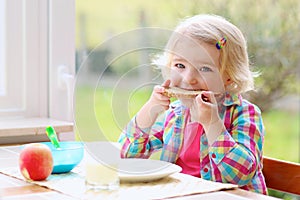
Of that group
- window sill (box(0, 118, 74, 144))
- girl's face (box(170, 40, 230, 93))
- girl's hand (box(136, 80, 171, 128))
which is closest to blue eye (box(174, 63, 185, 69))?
girl's face (box(170, 40, 230, 93))

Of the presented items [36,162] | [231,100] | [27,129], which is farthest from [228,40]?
[27,129]

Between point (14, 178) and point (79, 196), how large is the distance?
263 millimetres

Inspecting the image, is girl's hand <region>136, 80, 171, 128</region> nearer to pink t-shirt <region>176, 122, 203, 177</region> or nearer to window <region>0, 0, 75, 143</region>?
pink t-shirt <region>176, 122, 203, 177</region>

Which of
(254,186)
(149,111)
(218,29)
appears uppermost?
(218,29)

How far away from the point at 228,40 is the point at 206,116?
0.26 metres

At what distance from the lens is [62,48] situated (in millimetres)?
2592

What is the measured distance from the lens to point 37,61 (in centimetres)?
257

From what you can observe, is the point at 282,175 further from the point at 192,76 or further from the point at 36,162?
the point at 36,162

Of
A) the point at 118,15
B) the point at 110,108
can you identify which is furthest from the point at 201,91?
the point at 118,15

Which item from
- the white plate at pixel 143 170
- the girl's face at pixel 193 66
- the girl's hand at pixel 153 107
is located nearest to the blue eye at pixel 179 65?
the girl's face at pixel 193 66

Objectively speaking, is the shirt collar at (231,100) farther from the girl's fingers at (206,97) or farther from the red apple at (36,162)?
the red apple at (36,162)

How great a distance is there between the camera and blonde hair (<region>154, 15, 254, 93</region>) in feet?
6.07

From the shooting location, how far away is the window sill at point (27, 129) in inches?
90.0

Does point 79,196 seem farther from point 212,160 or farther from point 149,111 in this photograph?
point 212,160
